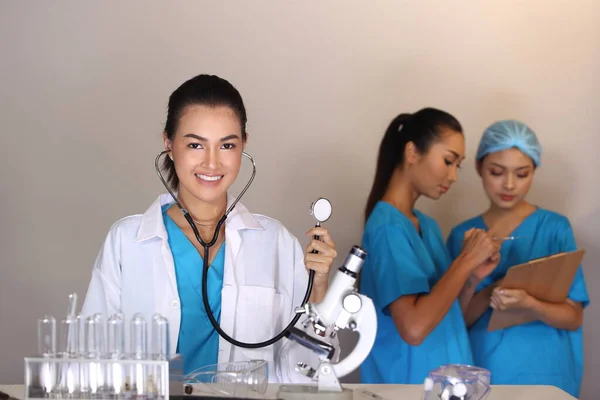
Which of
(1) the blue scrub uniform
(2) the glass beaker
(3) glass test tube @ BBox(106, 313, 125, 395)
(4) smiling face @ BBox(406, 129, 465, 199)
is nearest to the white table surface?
(2) the glass beaker

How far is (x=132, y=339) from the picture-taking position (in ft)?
5.36

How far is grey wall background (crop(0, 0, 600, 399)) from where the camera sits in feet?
11.5

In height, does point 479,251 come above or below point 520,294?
above

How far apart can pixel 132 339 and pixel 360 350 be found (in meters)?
0.51

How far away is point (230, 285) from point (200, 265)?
12cm

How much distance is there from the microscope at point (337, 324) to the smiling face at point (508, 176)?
152 cm

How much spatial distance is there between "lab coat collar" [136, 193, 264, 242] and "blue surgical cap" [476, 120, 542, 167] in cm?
120

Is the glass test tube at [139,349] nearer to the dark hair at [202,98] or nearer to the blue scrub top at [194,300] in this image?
the blue scrub top at [194,300]

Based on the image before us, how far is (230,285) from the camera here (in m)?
2.21

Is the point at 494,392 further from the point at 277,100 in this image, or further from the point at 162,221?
the point at 277,100

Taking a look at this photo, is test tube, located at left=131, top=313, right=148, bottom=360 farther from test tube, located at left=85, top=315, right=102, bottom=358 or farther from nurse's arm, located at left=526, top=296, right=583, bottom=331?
nurse's arm, located at left=526, top=296, right=583, bottom=331

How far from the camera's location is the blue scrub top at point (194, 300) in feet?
7.16

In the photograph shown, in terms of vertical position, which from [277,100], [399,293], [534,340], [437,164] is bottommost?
[534,340]

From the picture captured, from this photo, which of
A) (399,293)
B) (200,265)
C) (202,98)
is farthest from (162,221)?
(399,293)
